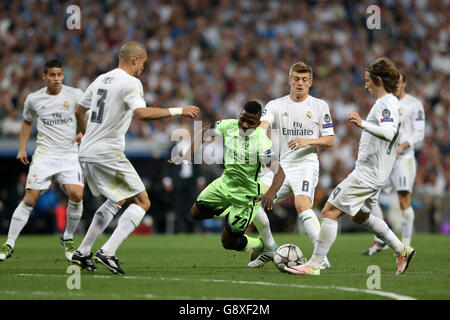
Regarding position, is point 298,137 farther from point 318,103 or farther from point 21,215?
point 21,215

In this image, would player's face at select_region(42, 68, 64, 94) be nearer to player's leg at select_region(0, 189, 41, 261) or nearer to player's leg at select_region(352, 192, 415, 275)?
player's leg at select_region(0, 189, 41, 261)

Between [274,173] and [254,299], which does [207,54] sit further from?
[254,299]

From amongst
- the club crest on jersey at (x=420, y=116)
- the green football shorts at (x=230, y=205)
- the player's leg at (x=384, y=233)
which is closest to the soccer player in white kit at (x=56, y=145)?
the green football shorts at (x=230, y=205)

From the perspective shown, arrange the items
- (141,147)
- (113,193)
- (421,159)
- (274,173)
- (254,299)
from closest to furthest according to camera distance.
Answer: (254,299) → (113,193) → (274,173) → (141,147) → (421,159)

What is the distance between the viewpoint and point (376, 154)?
9500 millimetres

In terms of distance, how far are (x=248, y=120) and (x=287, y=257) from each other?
1653 millimetres

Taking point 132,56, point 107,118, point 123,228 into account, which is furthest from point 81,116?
point 123,228

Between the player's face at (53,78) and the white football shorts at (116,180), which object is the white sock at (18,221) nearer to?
the player's face at (53,78)

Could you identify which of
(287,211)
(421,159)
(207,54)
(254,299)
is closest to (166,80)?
(207,54)

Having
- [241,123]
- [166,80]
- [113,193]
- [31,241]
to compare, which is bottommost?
[31,241]

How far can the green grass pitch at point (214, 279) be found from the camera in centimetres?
747

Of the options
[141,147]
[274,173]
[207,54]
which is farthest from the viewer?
[207,54]

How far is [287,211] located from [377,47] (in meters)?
8.84

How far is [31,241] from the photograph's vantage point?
687 inches
